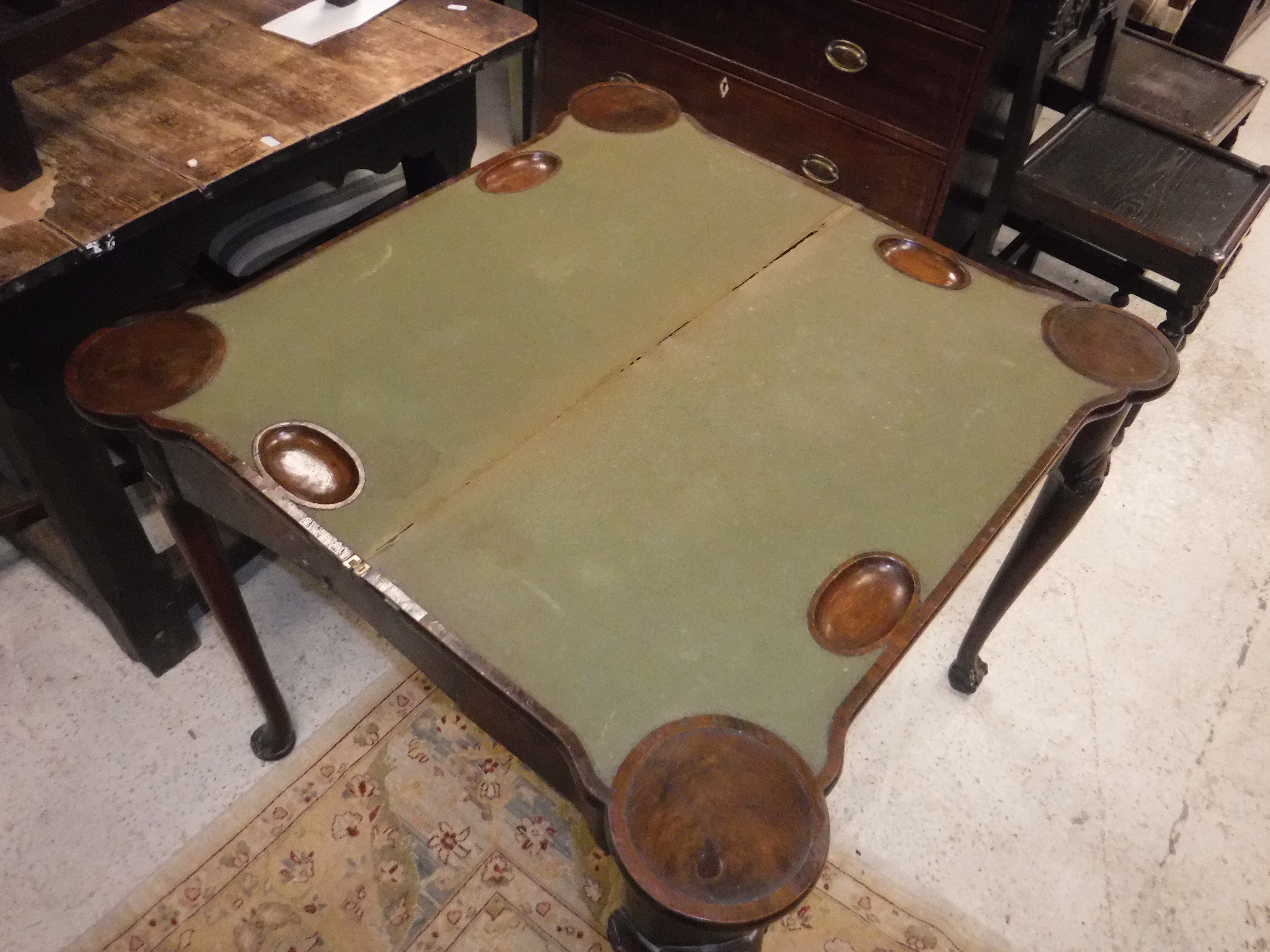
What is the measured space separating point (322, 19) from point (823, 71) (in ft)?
3.12

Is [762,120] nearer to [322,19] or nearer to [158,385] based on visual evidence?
[322,19]

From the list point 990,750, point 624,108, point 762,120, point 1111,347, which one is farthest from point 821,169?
point 990,750

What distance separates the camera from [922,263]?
1178mm

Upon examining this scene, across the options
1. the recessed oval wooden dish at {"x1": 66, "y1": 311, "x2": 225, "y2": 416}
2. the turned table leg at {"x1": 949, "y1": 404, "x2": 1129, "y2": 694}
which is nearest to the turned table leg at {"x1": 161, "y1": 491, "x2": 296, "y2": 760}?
the recessed oval wooden dish at {"x1": 66, "y1": 311, "x2": 225, "y2": 416}

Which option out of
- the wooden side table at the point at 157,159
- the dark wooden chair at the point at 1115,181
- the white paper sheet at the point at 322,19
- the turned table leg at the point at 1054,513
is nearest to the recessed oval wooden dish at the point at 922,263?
the turned table leg at the point at 1054,513

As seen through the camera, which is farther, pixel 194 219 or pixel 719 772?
pixel 194 219

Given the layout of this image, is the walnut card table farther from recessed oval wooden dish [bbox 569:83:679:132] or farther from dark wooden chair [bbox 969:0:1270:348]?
dark wooden chair [bbox 969:0:1270:348]

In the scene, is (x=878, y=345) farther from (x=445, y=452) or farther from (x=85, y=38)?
(x=85, y=38)

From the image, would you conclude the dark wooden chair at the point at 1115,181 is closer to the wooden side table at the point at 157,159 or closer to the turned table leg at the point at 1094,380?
the turned table leg at the point at 1094,380

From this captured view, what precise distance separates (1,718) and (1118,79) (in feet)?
7.78

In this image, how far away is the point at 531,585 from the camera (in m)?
0.82

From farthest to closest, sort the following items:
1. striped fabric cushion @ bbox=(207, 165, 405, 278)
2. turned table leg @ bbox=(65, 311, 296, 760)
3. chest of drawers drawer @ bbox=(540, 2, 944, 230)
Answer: chest of drawers drawer @ bbox=(540, 2, 944, 230) → striped fabric cushion @ bbox=(207, 165, 405, 278) → turned table leg @ bbox=(65, 311, 296, 760)

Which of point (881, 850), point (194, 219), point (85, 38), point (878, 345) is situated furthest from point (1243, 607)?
point (85, 38)

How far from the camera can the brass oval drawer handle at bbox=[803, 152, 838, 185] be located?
1930mm
